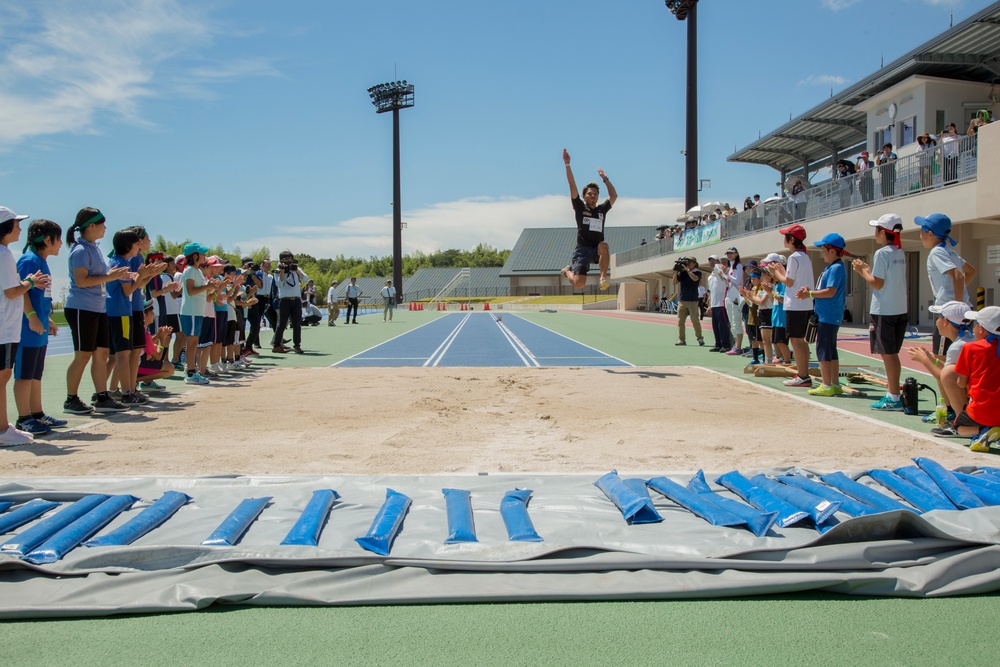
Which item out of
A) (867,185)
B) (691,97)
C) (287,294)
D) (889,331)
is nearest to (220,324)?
(287,294)

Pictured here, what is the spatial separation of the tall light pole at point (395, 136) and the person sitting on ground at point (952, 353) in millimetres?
75657

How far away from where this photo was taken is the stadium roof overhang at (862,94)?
25.3m

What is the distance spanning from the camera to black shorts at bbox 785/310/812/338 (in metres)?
10.6

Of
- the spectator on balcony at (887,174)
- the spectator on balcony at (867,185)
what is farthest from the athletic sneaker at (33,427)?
the spectator on balcony at (867,185)

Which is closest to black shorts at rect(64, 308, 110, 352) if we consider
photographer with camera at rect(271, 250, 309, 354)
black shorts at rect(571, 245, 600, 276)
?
black shorts at rect(571, 245, 600, 276)

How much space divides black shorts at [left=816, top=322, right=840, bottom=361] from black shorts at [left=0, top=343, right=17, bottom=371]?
872cm

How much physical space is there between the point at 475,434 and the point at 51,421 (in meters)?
4.21

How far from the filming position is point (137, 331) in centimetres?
966

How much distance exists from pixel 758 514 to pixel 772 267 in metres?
7.13

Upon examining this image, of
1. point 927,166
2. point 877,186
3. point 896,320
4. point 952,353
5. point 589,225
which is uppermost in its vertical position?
point 927,166

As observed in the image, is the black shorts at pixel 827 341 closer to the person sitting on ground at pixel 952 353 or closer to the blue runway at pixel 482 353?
the person sitting on ground at pixel 952 353

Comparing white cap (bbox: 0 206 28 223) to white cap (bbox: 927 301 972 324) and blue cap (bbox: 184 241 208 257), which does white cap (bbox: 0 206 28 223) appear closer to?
blue cap (bbox: 184 241 208 257)

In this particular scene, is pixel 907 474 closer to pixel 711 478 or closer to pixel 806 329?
pixel 711 478

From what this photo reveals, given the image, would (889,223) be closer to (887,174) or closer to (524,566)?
(524,566)
